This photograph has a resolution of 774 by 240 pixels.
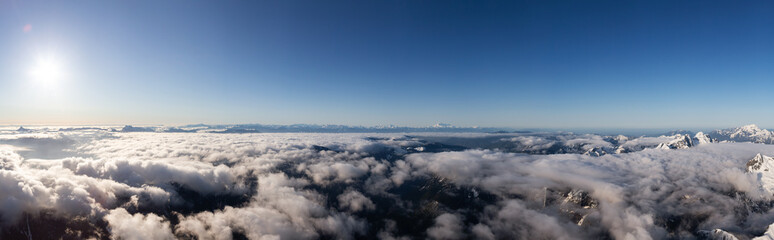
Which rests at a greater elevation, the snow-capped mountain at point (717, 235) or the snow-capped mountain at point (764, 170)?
the snow-capped mountain at point (764, 170)

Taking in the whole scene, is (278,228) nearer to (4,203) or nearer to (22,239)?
(4,203)

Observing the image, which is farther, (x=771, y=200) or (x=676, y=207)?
(x=676, y=207)

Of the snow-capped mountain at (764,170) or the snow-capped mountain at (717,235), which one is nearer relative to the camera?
the snow-capped mountain at (717,235)

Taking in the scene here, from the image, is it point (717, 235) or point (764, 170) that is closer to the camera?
point (717, 235)

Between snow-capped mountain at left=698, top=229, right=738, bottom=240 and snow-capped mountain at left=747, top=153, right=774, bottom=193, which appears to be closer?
snow-capped mountain at left=698, top=229, right=738, bottom=240

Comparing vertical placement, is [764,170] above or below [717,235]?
above

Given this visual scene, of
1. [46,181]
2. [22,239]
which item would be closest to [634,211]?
[46,181]

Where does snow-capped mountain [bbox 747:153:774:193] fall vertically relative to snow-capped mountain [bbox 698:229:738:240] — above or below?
above

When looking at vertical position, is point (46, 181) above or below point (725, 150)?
below
